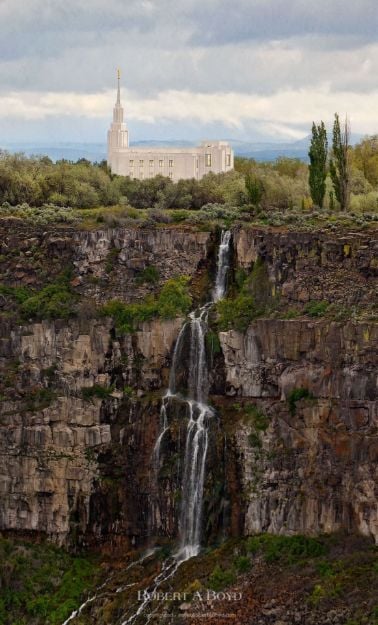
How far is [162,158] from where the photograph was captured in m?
91.6

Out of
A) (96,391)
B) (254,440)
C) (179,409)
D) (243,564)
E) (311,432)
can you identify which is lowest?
(243,564)

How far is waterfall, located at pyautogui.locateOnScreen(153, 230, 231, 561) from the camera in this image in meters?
57.5

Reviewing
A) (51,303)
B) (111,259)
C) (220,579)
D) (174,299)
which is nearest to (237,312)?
(174,299)

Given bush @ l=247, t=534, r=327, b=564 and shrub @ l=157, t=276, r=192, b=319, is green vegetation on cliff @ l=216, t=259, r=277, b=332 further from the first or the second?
bush @ l=247, t=534, r=327, b=564

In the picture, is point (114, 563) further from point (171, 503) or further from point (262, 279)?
point (262, 279)

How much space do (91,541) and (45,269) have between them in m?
14.7

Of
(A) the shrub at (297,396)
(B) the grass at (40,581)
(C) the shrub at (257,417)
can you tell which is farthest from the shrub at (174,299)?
(B) the grass at (40,581)

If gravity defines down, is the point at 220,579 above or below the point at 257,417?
below

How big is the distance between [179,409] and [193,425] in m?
1.21

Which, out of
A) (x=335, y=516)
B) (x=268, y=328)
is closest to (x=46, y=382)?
(x=268, y=328)

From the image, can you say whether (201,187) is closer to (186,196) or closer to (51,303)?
(186,196)

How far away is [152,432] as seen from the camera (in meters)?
59.5

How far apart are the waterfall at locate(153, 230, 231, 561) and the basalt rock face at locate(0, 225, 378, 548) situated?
450 mm

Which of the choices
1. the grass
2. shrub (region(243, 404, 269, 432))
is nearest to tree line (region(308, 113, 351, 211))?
shrub (region(243, 404, 269, 432))
